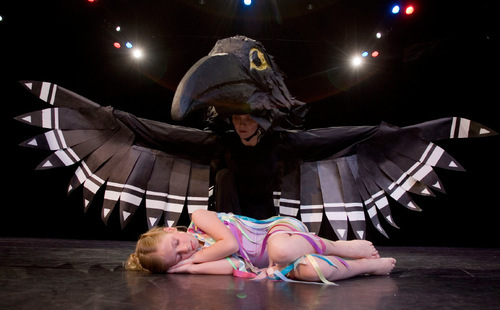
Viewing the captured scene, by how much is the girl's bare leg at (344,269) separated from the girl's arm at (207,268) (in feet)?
0.76

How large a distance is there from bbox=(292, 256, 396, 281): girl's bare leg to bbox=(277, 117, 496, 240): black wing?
30cm

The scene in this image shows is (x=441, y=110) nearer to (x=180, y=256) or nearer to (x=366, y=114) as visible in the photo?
(x=366, y=114)

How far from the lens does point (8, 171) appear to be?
114 inches

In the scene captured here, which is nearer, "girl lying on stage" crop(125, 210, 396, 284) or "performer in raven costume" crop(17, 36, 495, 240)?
"girl lying on stage" crop(125, 210, 396, 284)

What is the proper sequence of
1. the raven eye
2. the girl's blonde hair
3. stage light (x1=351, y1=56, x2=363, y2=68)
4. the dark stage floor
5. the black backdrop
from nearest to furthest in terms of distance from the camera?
the dark stage floor < the girl's blonde hair < the raven eye < the black backdrop < stage light (x1=351, y1=56, x2=363, y2=68)

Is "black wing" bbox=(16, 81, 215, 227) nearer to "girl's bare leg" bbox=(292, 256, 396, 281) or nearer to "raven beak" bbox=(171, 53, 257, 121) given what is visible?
"raven beak" bbox=(171, 53, 257, 121)

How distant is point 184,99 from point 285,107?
1.53 feet

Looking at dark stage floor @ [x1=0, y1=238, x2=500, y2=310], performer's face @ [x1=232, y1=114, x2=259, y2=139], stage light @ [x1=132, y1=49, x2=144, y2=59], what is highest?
stage light @ [x1=132, y1=49, x2=144, y2=59]

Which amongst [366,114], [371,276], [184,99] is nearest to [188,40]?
[366,114]

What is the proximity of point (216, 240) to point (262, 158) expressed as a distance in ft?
1.58

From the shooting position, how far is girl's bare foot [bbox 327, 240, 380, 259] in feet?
3.96

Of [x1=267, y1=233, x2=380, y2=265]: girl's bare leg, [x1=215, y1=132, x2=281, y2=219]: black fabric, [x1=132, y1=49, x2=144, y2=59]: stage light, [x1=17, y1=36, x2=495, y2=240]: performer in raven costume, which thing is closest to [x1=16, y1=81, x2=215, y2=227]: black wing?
[x1=17, y1=36, x2=495, y2=240]: performer in raven costume

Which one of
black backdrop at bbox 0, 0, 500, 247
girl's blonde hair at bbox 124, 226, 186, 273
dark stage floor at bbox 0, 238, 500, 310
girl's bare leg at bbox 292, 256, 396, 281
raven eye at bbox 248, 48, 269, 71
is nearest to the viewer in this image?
dark stage floor at bbox 0, 238, 500, 310

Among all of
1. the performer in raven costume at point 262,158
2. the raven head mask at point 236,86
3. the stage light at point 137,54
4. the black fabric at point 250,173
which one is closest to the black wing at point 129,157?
the performer in raven costume at point 262,158
